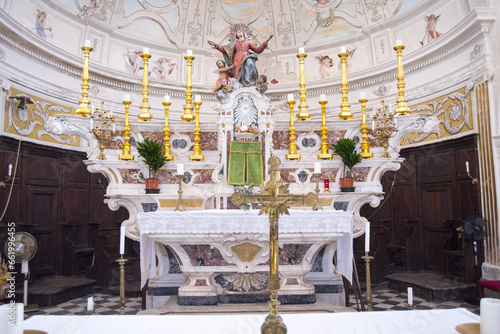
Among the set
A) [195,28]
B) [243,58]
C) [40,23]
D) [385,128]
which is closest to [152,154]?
[243,58]

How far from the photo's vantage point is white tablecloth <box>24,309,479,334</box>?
220 centimetres

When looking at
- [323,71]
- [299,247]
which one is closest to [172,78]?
[323,71]

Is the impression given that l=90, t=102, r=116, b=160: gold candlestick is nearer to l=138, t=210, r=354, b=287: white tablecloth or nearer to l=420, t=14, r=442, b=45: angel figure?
l=138, t=210, r=354, b=287: white tablecloth

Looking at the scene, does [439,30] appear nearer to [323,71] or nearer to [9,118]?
[323,71]

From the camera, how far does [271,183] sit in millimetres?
2240

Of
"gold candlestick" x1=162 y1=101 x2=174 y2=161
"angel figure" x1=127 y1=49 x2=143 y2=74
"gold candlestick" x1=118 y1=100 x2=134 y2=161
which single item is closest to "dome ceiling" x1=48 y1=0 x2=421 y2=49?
"angel figure" x1=127 y1=49 x2=143 y2=74

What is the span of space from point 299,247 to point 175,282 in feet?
6.59

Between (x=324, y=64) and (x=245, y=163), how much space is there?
20.6 ft

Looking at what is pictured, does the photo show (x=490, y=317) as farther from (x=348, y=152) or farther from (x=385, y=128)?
(x=385, y=128)

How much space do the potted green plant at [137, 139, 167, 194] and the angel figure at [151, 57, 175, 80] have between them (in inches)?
228

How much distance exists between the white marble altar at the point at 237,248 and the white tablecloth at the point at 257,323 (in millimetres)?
2572

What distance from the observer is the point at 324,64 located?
11.5m

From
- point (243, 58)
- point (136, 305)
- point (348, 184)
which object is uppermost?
point (243, 58)

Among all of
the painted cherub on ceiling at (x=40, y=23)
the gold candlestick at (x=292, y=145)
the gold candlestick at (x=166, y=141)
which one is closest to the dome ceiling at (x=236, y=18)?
the painted cherub on ceiling at (x=40, y=23)
